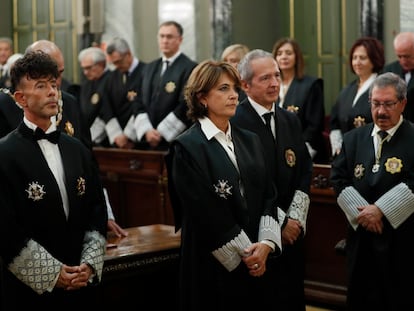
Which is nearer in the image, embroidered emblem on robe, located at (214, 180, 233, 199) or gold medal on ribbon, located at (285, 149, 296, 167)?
embroidered emblem on robe, located at (214, 180, 233, 199)

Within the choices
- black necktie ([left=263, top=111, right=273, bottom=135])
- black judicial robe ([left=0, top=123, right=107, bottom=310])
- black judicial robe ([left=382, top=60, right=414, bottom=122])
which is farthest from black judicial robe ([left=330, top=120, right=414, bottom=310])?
black judicial robe ([left=0, top=123, right=107, bottom=310])

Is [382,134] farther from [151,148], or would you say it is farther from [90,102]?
[90,102]

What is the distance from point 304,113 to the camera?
252 inches

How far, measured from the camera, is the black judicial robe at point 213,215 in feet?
12.3

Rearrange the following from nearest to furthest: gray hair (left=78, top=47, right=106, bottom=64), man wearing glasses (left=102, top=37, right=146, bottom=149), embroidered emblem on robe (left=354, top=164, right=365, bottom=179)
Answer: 1. embroidered emblem on robe (left=354, top=164, right=365, bottom=179)
2. man wearing glasses (left=102, top=37, right=146, bottom=149)
3. gray hair (left=78, top=47, right=106, bottom=64)

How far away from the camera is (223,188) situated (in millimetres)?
3781

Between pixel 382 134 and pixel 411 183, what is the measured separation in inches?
12.4

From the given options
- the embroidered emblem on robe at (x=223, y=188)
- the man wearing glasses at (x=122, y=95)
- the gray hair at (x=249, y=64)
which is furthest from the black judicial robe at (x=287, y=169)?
the man wearing glasses at (x=122, y=95)

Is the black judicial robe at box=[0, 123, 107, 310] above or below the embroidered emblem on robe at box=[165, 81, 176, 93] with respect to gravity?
below

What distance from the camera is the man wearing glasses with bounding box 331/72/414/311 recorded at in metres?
4.50

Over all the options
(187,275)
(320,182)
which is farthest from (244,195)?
(320,182)

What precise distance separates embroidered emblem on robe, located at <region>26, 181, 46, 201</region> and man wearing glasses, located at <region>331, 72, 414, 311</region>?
1871 millimetres

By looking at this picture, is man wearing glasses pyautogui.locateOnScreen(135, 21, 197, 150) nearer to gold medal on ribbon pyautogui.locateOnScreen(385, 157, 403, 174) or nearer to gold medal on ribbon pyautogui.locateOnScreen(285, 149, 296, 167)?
gold medal on ribbon pyautogui.locateOnScreen(285, 149, 296, 167)

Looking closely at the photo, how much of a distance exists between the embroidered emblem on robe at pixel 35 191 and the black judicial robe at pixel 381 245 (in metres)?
1.91
